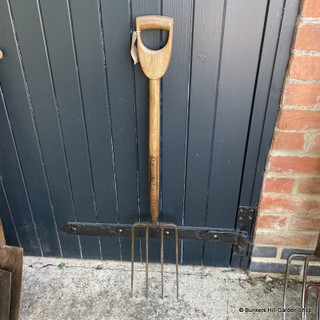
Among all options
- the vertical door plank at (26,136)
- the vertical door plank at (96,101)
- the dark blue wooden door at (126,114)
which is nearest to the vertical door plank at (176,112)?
the dark blue wooden door at (126,114)

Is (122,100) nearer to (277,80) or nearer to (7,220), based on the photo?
(277,80)

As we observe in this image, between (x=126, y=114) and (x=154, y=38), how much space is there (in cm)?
37

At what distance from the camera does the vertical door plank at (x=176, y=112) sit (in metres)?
1.18

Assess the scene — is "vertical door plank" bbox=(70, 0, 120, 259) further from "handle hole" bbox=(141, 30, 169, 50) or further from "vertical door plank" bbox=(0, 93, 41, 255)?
"vertical door plank" bbox=(0, 93, 41, 255)

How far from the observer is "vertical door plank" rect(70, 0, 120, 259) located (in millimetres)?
1206

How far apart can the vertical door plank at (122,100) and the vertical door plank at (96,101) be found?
3 centimetres

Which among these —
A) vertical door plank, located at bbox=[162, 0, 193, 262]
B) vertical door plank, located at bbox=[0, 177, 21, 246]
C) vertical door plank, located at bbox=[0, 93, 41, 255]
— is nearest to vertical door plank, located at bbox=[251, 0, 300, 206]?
vertical door plank, located at bbox=[162, 0, 193, 262]

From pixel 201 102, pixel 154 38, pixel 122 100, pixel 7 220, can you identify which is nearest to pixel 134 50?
pixel 154 38

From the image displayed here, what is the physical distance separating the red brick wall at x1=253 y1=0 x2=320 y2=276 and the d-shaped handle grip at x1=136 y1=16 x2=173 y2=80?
1.69 ft

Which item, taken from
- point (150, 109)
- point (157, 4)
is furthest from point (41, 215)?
point (157, 4)

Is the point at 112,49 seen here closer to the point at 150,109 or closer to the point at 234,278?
the point at 150,109

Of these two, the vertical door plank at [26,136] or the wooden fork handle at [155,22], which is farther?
the vertical door plank at [26,136]

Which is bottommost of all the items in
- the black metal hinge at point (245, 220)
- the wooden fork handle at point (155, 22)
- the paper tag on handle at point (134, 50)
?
the black metal hinge at point (245, 220)

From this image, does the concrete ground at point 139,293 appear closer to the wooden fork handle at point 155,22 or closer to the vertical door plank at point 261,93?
the vertical door plank at point 261,93
